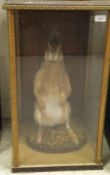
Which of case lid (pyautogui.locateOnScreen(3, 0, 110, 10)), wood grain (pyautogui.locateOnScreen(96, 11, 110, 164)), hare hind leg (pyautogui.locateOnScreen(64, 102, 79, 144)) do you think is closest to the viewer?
case lid (pyautogui.locateOnScreen(3, 0, 110, 10))

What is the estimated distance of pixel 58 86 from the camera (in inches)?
52.4

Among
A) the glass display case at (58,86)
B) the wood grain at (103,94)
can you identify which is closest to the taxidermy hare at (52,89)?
the glass display case at (58,86)

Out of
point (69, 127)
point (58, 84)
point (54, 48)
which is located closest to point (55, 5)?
point (54, 48)

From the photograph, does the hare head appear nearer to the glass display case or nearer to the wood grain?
the glass display case

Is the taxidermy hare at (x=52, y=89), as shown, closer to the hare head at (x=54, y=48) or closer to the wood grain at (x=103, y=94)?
the hare head at (x=54, y=48)

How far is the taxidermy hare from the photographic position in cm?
128

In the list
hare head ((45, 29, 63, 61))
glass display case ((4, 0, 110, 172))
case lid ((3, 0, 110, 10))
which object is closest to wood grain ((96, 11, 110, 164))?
glass display case ((4, 0, 110, 172))

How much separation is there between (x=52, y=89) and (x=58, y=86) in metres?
0.03

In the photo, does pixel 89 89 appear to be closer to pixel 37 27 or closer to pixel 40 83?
pixel 40 83

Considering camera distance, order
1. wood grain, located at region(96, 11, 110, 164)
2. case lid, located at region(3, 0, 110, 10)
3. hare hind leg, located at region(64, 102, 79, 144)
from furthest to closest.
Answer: hare hind leg, located at region(64, 102, 79, 144), wood grain, located at region(96, 11, 110, 164), case lid, located at region(3, 0, 110, 10)

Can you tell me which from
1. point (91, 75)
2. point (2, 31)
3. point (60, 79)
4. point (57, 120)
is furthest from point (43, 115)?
point (2, 31)

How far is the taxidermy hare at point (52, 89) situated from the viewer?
1280mm

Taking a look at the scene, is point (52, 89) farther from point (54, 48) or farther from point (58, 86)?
point (54, 48)

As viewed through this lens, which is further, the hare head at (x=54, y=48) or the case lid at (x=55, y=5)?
the hare head at (x=54, y=48)
